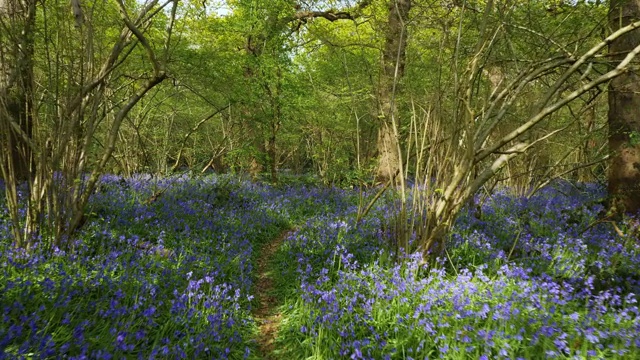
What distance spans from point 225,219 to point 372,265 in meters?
3.50

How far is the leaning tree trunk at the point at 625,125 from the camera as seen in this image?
5.84 metres

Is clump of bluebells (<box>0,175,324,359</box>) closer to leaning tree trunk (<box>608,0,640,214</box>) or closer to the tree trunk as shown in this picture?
the tree trunk

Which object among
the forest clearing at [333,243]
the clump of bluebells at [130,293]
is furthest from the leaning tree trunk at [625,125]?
the clump of bluebells at [130,293]

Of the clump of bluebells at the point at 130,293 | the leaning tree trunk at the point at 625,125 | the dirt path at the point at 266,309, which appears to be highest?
the leaning tree trunk at the point at 625,125

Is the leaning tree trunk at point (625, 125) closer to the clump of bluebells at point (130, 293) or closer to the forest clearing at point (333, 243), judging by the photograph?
the forest clearing at point (333, 243)

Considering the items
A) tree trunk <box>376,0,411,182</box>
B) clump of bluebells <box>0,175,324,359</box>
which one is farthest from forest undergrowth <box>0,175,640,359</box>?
tree trunk <box>376,0,411,182</box>

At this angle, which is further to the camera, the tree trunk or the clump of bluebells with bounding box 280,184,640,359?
the tree trunk

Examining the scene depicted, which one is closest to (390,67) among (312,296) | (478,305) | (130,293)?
(312,296)

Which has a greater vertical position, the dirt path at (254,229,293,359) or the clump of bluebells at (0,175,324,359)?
the clump of bluebells at (0,175,324,359)

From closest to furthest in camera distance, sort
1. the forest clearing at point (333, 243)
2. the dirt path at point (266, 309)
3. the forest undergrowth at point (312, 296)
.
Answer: the forest undergrowth at point (312, 296) → the forest clearing at point (333, 243) → the dirt path at point (266, 309)

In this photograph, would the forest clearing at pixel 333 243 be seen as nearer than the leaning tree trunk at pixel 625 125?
Yes

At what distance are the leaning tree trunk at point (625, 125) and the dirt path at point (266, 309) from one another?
18.1 ft

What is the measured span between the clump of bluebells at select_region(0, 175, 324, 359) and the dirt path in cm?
16

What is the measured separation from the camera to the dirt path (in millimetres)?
3938
